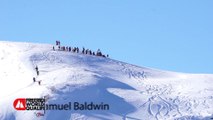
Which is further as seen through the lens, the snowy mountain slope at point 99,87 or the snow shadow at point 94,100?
the snowy mountain slope at point 99,87

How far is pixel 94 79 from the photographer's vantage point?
68062 mm

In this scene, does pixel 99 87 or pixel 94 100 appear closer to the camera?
pixel 94 100

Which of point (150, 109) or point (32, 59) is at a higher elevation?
point (32, 59)

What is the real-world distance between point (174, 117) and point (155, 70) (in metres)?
21.6

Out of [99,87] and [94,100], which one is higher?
[99,87]

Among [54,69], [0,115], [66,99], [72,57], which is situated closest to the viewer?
[0,115]

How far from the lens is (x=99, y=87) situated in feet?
217

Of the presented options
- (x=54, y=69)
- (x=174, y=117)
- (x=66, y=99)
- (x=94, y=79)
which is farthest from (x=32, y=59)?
(x=174, y=117)

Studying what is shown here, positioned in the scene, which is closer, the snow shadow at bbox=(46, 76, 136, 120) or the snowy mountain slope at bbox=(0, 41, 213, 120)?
the snow shadow at bbox=(46, 76, 136, 120)

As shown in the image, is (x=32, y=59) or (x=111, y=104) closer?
(x=111, y=104)

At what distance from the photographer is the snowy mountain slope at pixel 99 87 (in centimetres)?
6059

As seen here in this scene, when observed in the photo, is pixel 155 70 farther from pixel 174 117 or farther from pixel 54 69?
pixel 174 117

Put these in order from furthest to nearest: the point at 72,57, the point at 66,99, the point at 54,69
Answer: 1. the point at 72,57
2. the point at 54,69
3. the point at 66,99

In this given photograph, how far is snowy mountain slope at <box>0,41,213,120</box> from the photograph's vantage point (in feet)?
199
